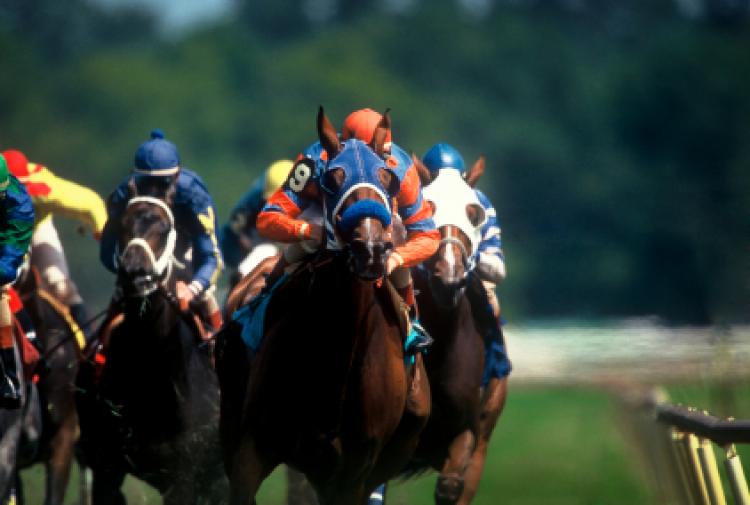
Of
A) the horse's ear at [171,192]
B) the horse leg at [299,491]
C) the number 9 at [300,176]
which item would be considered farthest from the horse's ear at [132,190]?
the horse leg at [299,491]

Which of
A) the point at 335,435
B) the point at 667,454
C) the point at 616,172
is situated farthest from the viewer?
the point at 616,172

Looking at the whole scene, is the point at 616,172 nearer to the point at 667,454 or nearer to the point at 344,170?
the point at 667,454

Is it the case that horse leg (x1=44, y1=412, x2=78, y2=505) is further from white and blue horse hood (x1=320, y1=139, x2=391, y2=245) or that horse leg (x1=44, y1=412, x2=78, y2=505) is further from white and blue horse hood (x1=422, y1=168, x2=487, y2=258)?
white and blue horse hood (x1=320, y1=139, x2=391, y2=245)

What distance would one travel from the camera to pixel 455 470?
10039 millimetres

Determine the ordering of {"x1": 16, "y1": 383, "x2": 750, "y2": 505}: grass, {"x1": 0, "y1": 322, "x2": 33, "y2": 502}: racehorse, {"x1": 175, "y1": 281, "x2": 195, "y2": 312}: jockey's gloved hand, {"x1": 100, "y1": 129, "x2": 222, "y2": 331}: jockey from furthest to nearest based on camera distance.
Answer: {"x1": 16, "y1": 383, "x2": 750, "y2": 505}: grass → {"x1": 175, "y1": 281, "x2": 195, "y2": 312}: jockey's gloved hand → {"x1": 100, "y1": 129, "x2": 222, "y2": 331}: jockey → {"x1": 0, "y1": 322, "x2": 33, "y2": 502}: racehorse

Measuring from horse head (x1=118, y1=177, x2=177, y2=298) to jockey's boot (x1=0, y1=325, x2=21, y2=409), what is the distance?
0.66 metres

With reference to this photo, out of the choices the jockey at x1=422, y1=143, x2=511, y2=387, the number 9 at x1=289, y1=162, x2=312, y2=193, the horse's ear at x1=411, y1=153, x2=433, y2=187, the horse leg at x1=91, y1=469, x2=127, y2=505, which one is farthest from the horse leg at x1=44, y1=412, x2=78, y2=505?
the number 9 at x1=289, y1=162, x2=312, y2=193

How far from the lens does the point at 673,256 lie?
152ft

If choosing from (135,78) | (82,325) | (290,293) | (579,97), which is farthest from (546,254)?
(290,293)

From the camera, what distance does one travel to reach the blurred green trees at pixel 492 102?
49.3 meters

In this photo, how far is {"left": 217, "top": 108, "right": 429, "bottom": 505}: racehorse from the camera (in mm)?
7980

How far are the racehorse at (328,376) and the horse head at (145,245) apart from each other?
4.01 ft

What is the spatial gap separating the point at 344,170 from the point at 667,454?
4.21m

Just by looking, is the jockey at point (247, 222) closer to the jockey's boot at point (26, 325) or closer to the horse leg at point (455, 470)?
the jockey's boot at point (26, 325)
